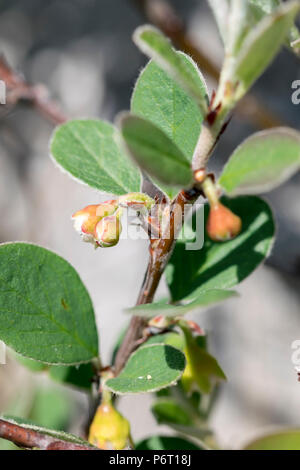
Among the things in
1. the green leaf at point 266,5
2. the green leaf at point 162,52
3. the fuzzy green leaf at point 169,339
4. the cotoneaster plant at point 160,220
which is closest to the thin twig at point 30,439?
the cotoneaster plant at point 160,220

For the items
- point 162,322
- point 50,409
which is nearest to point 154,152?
point 162,322

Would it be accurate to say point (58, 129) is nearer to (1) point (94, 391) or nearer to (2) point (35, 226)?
(1) point (94, 391)

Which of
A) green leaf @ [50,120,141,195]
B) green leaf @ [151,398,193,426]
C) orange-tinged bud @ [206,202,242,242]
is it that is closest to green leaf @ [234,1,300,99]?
orange-tinged bud @ [206,202,242,242]

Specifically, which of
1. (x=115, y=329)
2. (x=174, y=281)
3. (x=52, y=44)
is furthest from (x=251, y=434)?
(x=52, y=44)

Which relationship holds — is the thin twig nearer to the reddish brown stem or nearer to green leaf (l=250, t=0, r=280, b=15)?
the reddish brown stem

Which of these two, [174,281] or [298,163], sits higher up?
[298,163]

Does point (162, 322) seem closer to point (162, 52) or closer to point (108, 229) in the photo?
point (108, 229)

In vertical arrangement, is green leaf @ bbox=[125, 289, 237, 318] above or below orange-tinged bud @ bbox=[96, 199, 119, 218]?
below
